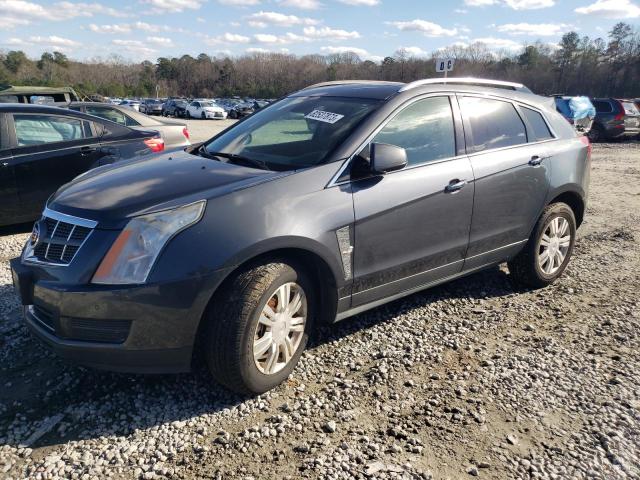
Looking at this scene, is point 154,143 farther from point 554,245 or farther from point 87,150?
point 554,245

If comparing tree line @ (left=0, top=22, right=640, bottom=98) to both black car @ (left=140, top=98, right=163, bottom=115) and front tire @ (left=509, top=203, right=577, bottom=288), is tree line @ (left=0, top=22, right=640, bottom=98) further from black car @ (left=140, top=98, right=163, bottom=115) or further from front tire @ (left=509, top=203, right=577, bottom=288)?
front tire @ (left=509, top=203, right=577, bottom=288)

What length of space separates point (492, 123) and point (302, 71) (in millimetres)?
101100

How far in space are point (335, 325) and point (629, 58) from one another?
73.7 m

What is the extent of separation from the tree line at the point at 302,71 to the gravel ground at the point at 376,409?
5418 cm

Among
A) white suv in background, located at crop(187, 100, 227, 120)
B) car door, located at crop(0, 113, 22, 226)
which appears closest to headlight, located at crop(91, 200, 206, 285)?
car door, located at crop(0, 113, 22, 226)

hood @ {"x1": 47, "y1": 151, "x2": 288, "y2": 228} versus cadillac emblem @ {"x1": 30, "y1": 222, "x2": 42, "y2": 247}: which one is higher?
hood @ {"x1": 47, "y1": 151, "x2": 288, "y2": 228}

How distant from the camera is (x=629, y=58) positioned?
207ft

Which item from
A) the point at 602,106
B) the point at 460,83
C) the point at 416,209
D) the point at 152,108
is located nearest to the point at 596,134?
the point at 602,106

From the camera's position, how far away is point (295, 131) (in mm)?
3854

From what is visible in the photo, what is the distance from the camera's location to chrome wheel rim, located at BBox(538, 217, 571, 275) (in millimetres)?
4617

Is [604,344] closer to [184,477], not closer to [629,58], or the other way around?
[184,477]

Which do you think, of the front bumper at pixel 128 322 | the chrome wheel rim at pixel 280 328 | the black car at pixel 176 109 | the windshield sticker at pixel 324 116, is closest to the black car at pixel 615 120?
the windshield sticker at pixel 324 116

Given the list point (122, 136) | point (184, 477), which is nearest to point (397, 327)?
point (184, 477)

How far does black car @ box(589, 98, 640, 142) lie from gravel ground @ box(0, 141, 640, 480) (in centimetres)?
1899
